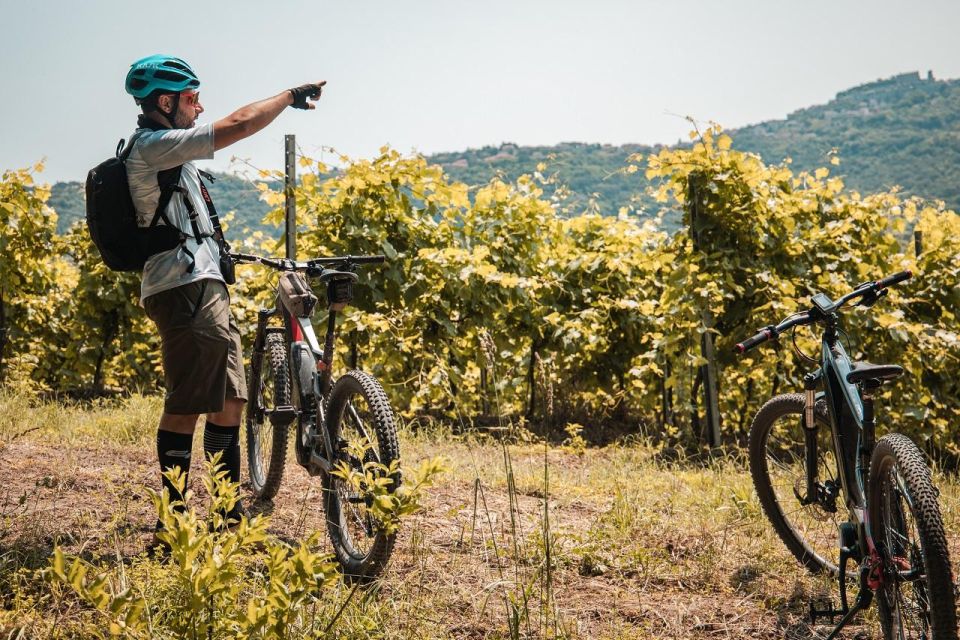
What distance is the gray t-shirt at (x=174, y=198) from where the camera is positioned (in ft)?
9.37

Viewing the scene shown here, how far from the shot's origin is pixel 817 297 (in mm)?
3027

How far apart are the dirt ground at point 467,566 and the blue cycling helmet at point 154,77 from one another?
153 cm

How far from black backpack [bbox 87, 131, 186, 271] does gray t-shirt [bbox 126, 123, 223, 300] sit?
27mm

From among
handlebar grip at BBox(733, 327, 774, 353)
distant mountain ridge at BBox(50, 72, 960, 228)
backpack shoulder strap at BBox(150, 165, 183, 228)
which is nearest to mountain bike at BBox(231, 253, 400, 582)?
backpack shoulder strap at BBox(150, 165, 183, 228)

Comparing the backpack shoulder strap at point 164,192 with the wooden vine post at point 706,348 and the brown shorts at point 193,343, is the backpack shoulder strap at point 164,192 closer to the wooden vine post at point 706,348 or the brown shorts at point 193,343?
the brown shorts at point 193,343

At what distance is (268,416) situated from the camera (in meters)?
3.69

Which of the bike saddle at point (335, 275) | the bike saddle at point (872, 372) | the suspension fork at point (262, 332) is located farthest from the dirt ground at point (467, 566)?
the bike saddle at point (335, 275)

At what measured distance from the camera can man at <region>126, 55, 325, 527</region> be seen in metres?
3.03

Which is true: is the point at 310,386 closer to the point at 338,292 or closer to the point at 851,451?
the point at 338,292

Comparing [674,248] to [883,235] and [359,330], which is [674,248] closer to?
[883,235]

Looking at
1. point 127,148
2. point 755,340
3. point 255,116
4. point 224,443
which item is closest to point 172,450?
point 224,443

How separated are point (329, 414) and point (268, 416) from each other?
626mm

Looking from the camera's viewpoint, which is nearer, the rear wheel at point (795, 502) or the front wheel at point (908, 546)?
the front wheel at point (908, 546)

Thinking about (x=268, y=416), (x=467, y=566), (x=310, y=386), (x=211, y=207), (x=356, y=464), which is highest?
(x=211, y=207)
